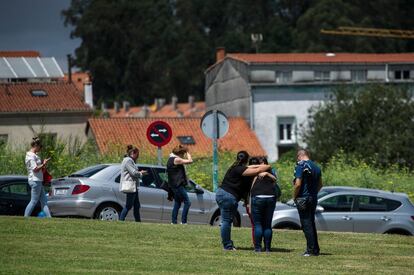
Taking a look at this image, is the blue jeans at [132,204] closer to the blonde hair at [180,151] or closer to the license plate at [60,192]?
the blonde hair at [180,151]

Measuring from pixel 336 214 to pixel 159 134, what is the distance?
557cm

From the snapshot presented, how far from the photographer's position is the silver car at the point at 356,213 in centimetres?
2492

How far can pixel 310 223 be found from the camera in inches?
704

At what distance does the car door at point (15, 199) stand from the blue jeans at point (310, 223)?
959cm

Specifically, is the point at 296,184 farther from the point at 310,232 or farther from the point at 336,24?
the point at 336,24

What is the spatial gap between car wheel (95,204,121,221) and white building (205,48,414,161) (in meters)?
44.7

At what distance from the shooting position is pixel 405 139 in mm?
58156

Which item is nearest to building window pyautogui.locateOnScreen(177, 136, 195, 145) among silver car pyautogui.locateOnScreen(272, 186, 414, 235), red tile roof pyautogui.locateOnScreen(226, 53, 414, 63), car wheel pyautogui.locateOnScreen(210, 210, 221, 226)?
red tile roof pyautogui.locateOnScreen(226, 53, 414, 63)

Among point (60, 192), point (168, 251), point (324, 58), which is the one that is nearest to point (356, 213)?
point (60, 192)

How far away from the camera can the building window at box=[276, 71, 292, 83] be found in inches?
2879

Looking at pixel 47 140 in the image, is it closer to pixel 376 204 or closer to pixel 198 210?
pixel 198 210

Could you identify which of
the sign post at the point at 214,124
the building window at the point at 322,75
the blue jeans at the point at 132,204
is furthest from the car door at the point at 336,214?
the building window at the point at 322,75

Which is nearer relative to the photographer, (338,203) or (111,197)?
(111,197)

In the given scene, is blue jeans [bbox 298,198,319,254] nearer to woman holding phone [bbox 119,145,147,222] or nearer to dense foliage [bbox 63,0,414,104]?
woman holding phone [bbox 119,145,147,222]
